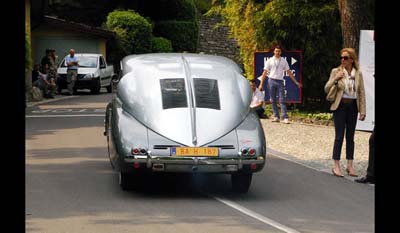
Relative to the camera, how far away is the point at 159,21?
58.4m

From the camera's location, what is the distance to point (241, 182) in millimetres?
11273

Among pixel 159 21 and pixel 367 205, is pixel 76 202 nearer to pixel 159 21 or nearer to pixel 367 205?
pixel 367 205

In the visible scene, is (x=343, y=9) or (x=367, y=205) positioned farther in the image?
(x=343, y=9)

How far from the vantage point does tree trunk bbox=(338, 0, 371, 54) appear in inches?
784

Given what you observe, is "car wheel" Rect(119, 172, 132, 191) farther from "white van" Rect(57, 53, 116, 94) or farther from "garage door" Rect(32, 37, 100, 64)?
"garage door" Rect(32, 37, 100, 64)

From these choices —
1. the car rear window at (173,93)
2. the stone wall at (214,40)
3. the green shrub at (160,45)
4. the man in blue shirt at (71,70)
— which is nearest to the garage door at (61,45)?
the green shrub at (160,45)

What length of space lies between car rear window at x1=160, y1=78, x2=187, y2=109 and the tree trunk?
367 inches

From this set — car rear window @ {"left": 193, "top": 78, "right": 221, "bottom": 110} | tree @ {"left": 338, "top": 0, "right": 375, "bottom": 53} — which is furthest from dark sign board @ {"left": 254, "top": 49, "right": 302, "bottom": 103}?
car rear window @ {"left": 193, "top": 78, "right": 221, "bottom": 110}

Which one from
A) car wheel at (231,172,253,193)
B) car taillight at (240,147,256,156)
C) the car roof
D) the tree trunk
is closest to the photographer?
car taillight at (240,147,256,156)

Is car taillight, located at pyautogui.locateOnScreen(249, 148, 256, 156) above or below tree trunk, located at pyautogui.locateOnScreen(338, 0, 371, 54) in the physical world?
below

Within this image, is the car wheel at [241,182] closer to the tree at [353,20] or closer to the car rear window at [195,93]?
the car rear window at [195,93]
